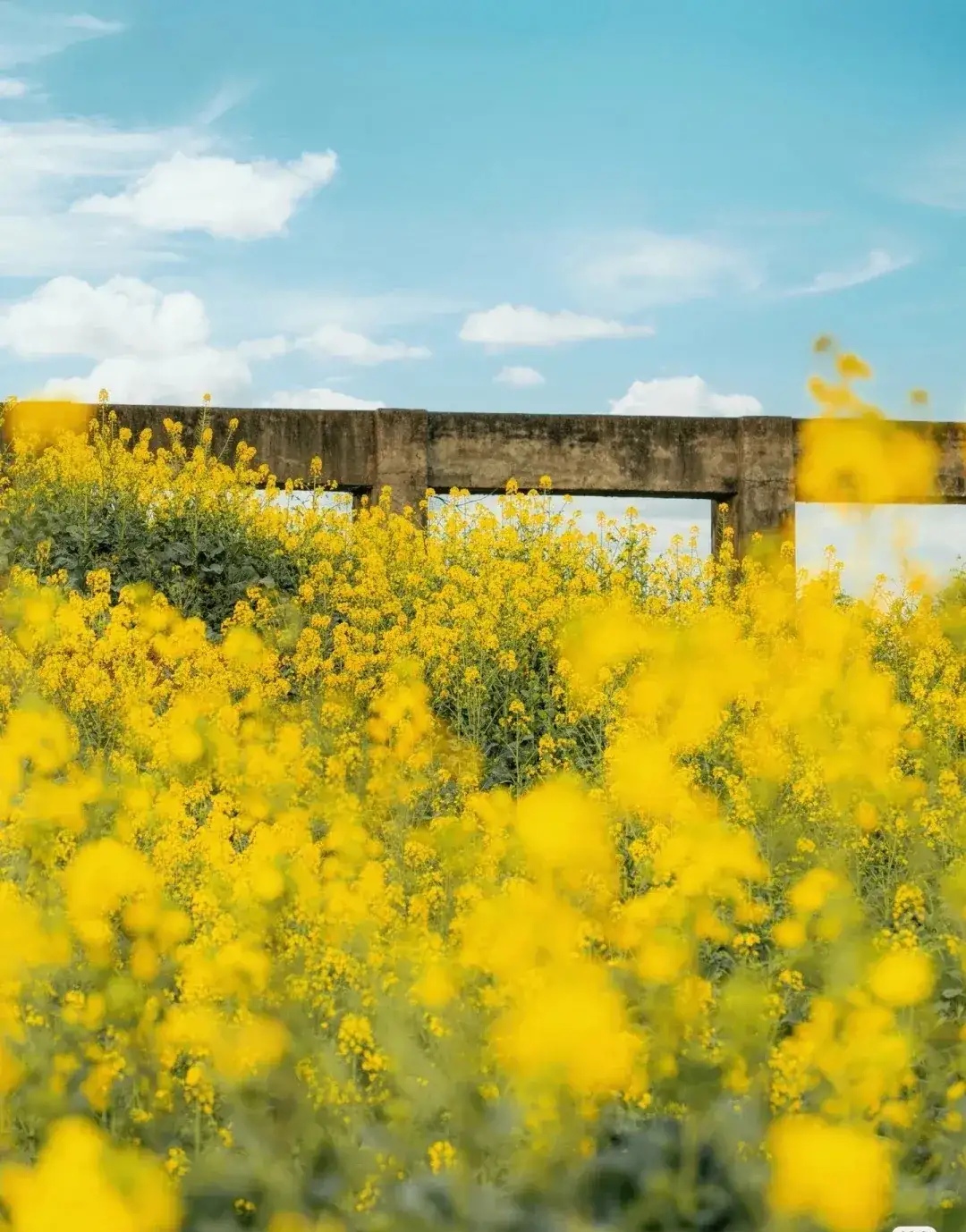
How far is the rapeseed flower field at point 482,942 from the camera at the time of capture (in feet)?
6.68

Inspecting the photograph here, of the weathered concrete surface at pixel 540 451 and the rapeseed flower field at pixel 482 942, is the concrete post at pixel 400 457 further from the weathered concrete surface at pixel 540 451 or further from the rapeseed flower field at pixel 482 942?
the rapeseed flower field at pixel 482 942

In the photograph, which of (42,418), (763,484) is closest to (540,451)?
(763,484)

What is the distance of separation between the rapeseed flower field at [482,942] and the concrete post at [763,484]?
4.20 meters

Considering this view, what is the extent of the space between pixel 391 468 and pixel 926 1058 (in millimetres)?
8416

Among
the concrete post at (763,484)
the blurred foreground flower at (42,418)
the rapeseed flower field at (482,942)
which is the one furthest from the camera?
the concrete post at (763,484)

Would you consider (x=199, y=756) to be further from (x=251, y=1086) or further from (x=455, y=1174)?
(x=455, y=1174)

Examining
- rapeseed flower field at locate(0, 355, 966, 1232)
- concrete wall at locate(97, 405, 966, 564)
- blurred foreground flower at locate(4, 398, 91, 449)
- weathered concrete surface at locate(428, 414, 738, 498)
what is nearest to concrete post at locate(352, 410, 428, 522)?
concrete wall at locate(97, 405, 966, 564)

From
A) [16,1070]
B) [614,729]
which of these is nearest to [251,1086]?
[16,1070]

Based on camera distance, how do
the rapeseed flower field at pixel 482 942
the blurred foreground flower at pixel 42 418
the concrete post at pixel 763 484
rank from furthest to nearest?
the concrete post at pixel 763 484 < the blurred foreground flower at pixel 42 418 < the rapeseed flower field at pixel 482 942

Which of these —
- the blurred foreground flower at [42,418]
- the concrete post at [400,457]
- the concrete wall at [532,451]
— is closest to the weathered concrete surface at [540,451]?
the concrete wall at [532,451]

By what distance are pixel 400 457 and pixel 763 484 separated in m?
3.06

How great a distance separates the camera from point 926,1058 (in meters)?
2.77

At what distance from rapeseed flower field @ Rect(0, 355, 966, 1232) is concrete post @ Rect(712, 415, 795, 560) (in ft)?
13.8

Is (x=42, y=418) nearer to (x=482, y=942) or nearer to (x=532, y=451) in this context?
(x=532, y=451)
